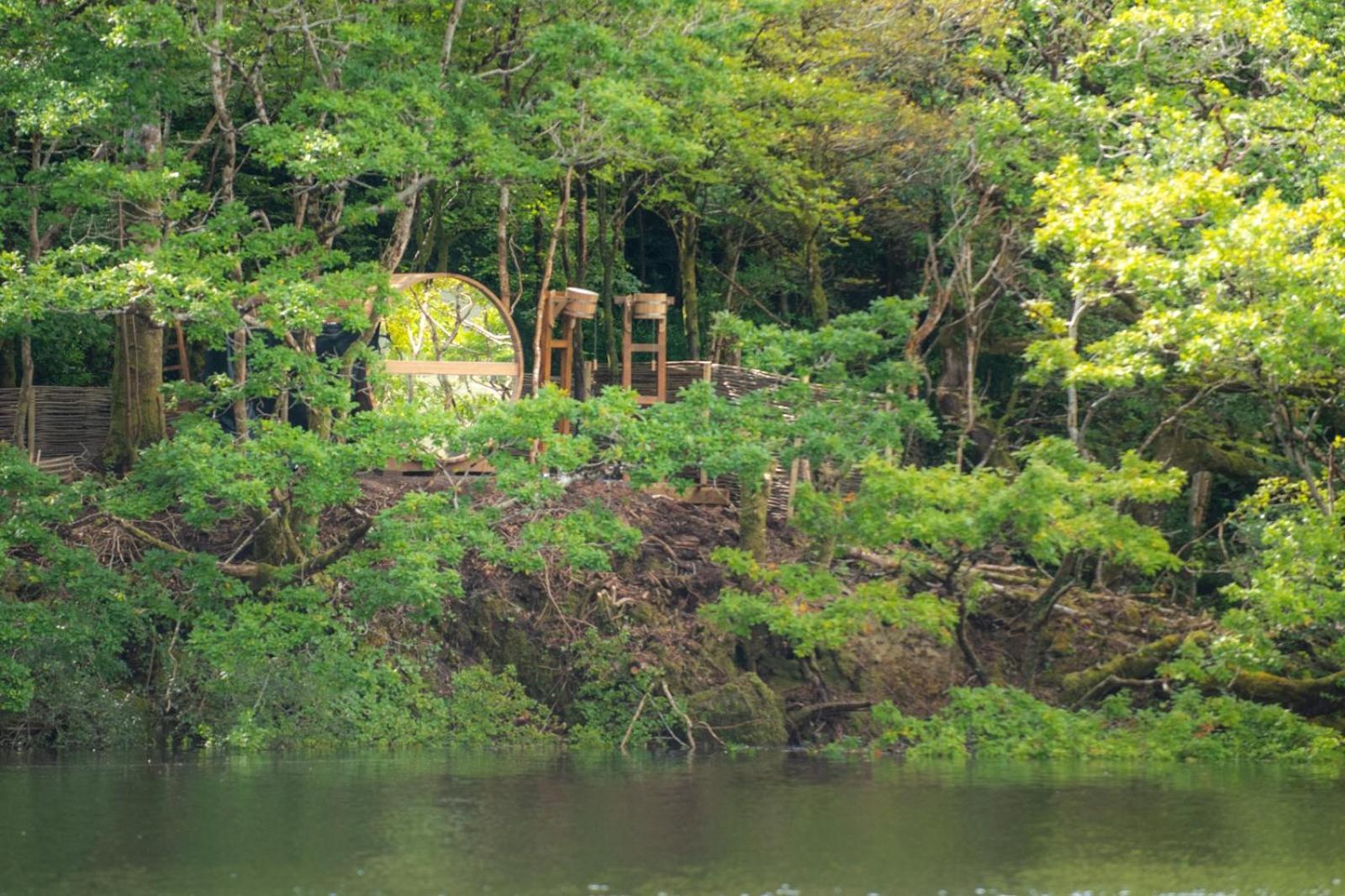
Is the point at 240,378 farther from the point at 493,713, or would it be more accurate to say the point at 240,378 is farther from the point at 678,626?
the point at 678,626

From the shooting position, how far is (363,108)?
18.3 m

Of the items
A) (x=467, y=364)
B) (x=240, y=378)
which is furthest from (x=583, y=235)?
(x=240, y=378)

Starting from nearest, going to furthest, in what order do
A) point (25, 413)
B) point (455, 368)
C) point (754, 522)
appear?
point (455, 368), point (754, 522), point (25, 413)

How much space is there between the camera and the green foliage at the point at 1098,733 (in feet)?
60.2

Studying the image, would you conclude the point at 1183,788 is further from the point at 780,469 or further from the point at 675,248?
the point at 675,248

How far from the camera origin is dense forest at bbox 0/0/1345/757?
696 inches

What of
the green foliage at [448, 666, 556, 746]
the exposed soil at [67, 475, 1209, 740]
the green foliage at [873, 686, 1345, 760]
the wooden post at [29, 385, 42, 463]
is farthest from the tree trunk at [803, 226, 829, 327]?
the wooden post at [29, 385, 42, 463]

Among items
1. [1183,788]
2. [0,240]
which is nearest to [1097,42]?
[1183,788]

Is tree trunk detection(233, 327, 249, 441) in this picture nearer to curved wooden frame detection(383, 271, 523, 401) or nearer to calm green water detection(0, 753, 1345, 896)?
curved wooden frame detection(383, 271, 523, 401)

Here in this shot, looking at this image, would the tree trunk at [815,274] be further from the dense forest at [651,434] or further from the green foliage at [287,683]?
the green foliage at [287,683]

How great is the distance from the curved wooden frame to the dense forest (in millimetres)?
470

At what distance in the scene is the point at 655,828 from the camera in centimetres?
1274

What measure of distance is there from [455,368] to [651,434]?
3.81 meters

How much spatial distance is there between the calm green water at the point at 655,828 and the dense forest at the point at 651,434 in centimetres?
181
